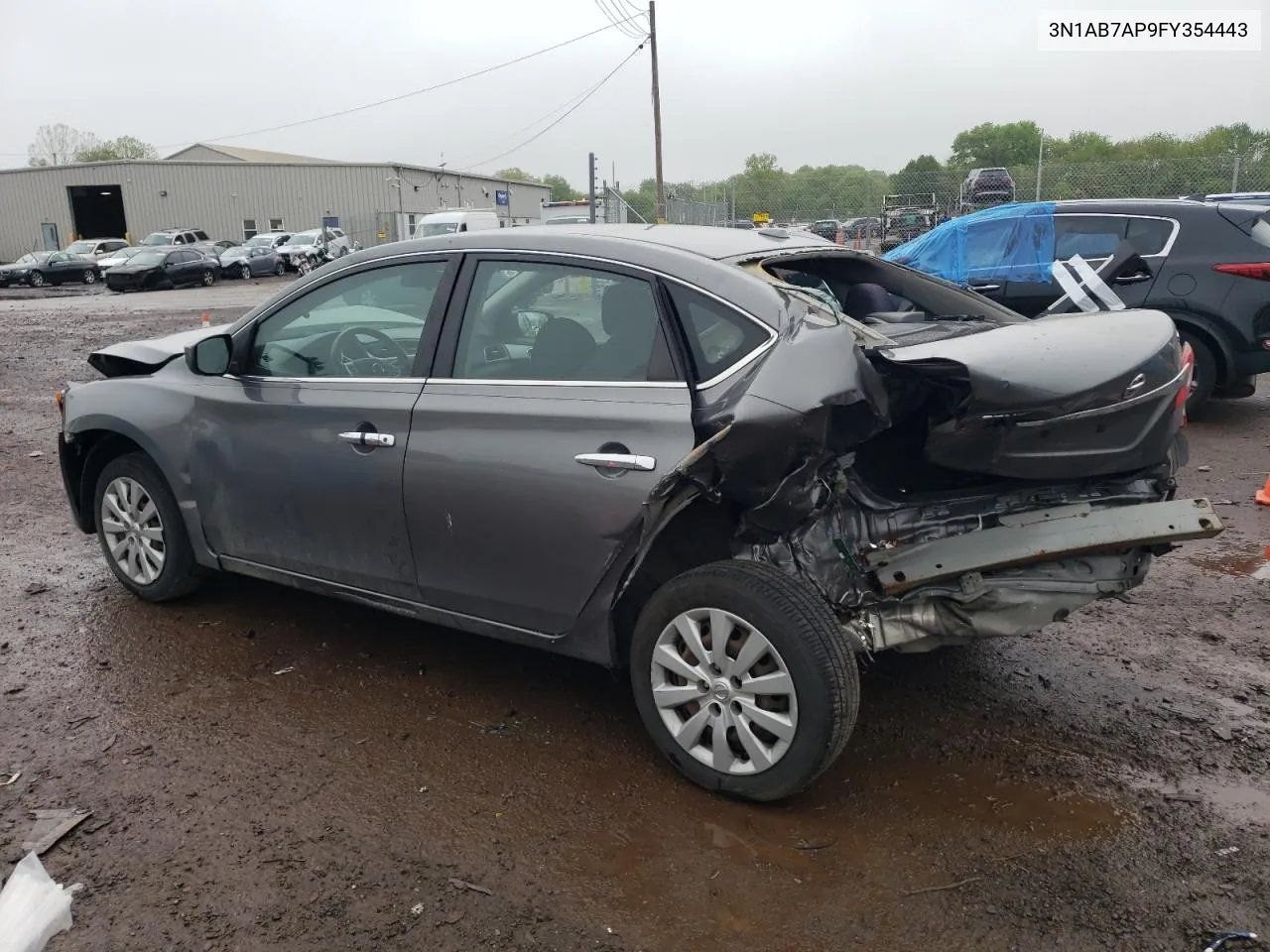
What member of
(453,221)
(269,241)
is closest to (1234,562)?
(453,221)

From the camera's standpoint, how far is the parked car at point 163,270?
98.7 ft

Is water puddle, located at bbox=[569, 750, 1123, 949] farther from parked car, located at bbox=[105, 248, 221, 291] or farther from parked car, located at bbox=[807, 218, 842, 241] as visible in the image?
parked car, located at bbox=[105, 248, 221, 291]

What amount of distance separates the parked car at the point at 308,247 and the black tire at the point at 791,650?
3591cm

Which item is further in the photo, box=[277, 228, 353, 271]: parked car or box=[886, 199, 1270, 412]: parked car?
box=[277, 228, 353, 271]: parked car

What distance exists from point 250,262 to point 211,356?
33.5 metres

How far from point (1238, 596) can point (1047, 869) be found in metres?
2.64

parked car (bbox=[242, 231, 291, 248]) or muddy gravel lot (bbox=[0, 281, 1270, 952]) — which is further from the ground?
parked car (bbox=[242, 231, 291, 248])

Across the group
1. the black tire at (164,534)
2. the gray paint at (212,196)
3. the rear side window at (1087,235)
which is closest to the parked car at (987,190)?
the rear side window at (1087,235)

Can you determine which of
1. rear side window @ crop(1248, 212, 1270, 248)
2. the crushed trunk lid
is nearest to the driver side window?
the crushed trunk lid

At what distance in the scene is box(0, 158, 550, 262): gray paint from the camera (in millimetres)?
49719

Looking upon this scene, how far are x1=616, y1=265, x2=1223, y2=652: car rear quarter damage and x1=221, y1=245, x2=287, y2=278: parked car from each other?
1364 inches

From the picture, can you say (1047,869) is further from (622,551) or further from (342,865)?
(342,865)

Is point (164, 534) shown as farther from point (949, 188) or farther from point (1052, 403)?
point (949, 188)

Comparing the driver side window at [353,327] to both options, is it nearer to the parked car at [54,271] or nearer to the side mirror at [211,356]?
the side mirror at [211,356]
